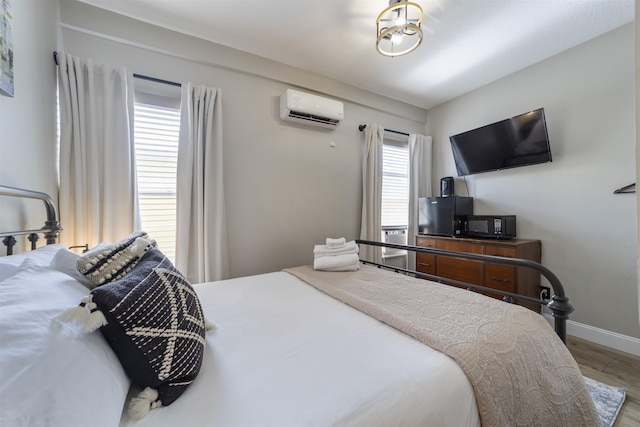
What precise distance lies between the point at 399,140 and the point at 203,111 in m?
2.54

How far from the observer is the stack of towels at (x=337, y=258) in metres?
1.97

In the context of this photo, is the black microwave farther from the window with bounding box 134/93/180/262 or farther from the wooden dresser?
the window with bounding box 134/93/180/262

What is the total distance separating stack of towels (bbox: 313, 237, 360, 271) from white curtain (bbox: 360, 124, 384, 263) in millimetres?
961

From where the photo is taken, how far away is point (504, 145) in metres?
2.62

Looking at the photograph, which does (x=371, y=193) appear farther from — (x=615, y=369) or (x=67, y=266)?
(x=67, y=266)

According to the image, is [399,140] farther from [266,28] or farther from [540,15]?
A: [266,28]

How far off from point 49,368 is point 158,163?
1999 millimetres

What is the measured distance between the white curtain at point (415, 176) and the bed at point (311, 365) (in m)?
2.19

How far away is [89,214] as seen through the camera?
177 centimetres

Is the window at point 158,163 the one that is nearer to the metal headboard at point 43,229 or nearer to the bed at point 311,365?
the metal headboard at point 43,229

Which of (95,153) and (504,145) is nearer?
(95,153)

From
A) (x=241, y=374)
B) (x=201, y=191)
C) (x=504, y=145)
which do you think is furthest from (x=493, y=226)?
(x=201, y=191)

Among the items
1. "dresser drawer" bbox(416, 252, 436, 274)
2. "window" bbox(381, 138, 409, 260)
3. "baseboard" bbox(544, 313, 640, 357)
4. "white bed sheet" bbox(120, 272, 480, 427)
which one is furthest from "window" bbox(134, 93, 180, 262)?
"baseboard" bbox(544, 313, 640, 357)

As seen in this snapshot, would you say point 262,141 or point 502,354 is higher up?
point 262,141
